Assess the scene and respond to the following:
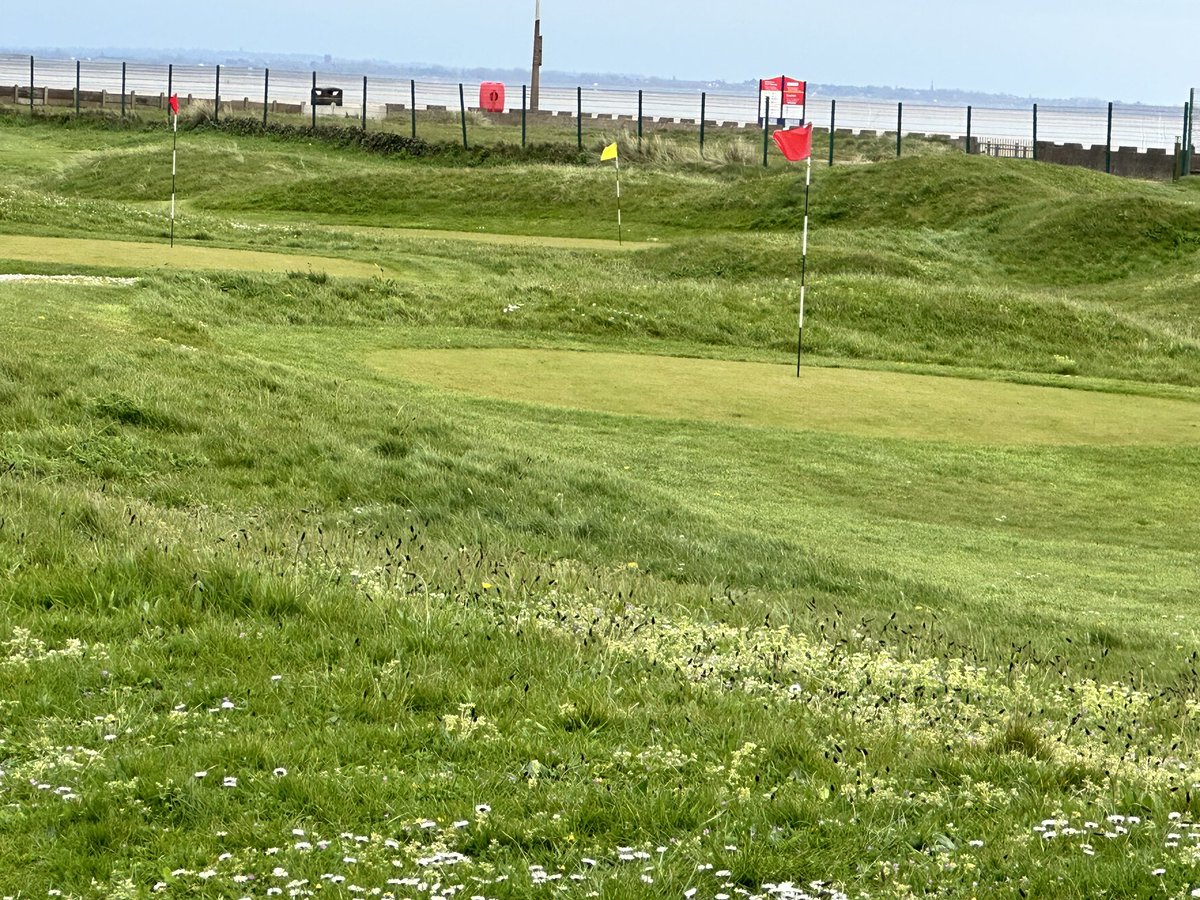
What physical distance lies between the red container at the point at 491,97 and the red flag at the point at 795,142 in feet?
197

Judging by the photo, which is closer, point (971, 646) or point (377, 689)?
point (377, 689)

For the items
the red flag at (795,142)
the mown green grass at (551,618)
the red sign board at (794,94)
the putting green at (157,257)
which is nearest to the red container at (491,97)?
the red sign board at (794,94)

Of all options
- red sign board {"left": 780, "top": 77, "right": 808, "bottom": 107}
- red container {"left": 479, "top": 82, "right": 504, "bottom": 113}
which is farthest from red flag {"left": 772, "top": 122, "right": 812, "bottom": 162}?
red container {"left": 479, "top": 82, "right": 504, "bottom": 113}

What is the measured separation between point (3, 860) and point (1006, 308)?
24.8 m

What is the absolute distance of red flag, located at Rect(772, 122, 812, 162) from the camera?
22.3 meters

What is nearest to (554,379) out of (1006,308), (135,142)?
(1006,308)

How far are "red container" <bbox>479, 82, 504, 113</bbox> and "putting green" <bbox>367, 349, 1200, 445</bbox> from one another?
2434 inches

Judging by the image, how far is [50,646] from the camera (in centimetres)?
633

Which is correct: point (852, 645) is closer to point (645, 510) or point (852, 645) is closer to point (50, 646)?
point (50, 646)

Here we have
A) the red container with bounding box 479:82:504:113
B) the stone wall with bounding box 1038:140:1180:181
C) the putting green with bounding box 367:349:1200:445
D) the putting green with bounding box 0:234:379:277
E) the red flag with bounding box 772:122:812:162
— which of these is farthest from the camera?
the red container with bounding box 479:82:504:113

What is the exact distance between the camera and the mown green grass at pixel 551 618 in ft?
15.6

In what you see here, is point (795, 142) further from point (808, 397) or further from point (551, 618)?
point (551, 618)

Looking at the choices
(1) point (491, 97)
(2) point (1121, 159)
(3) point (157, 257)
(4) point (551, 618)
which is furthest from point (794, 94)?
(4) point (551, 618)

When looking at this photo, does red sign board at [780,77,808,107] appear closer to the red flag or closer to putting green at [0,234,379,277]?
putting green at [0,234,379,277]
